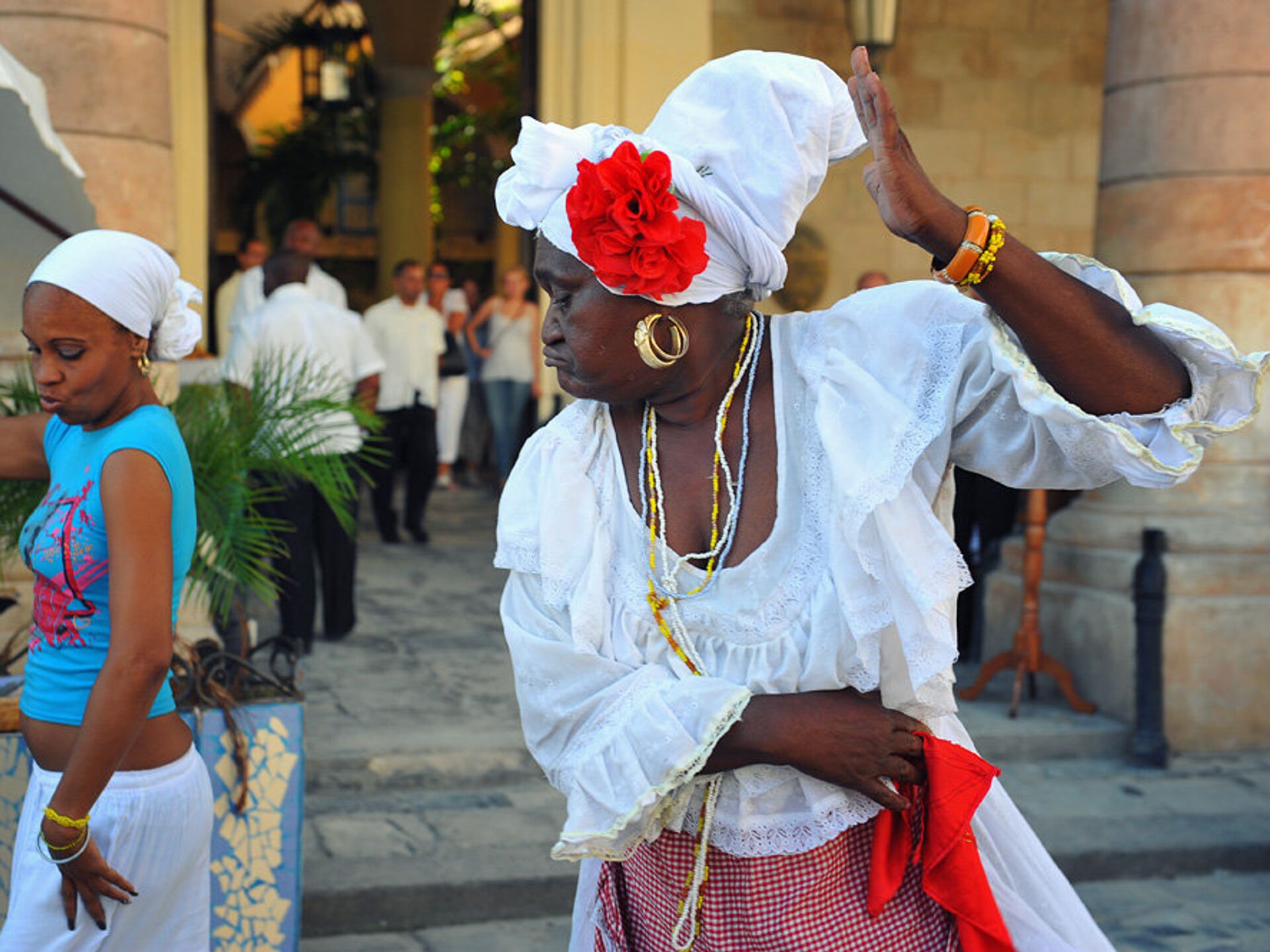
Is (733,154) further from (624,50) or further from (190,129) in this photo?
(624,50)

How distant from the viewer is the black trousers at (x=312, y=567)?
677 centimetres

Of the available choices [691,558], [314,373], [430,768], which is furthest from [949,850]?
[314,373]

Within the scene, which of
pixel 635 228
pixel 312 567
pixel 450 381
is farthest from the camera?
pixel 450 381

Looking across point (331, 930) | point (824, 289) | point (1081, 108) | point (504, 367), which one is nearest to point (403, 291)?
point (504, 367)

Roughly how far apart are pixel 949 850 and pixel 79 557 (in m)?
1.47

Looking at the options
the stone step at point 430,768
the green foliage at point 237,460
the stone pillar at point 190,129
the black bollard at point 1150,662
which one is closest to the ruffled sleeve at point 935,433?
the green foliage at point 237,460

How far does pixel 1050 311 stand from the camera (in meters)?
1.64

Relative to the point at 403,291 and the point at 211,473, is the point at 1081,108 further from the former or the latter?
the point at 211,473

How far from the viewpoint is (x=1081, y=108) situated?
9766mm

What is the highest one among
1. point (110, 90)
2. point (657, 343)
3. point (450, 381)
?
point (110, 90)

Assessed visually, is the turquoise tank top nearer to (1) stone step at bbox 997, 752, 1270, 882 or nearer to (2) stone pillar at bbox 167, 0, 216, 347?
(1) stone step at bbox 997, 752, 1270, 882

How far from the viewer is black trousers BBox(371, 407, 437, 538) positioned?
9.70 metres

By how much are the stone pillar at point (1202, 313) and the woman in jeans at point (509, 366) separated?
19.4 ft

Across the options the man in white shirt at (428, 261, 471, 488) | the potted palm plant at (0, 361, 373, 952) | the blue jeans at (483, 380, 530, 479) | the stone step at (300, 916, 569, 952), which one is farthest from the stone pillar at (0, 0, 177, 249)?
the blue jeans at (483, 380, 530, 479)
